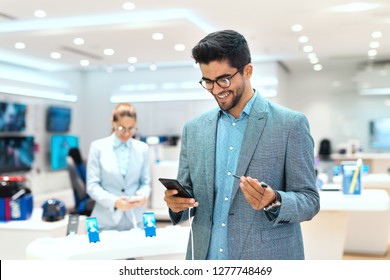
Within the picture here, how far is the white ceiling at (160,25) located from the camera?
4312 mm

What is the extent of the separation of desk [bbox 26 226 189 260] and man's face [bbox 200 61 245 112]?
36.7 inches

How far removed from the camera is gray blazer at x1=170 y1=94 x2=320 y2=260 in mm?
1175

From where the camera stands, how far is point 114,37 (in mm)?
5223

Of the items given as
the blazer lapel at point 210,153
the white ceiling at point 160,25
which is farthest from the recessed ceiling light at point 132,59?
the blazer lapel at point 210,153

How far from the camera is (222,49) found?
1.17m

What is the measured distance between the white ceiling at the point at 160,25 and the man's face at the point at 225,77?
3145mm

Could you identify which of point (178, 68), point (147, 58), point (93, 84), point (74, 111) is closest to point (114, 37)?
point (147, 58)

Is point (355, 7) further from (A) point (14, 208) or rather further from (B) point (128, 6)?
(A) point (14, 208)

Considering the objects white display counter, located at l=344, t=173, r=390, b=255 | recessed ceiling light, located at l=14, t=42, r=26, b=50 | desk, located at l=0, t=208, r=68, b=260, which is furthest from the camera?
recessed ceiling light, located at l=14, t=42, r=26, b=50

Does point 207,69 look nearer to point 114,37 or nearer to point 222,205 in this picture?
point 222,205

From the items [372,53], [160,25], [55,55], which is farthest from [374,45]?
[55,55]

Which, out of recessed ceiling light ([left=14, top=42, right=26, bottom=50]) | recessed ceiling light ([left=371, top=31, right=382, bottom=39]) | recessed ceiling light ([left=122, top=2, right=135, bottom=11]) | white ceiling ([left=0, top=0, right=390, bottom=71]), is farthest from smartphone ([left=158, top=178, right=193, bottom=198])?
recessed ceiling light ([left=371, top=31, right=382, bottom=39])

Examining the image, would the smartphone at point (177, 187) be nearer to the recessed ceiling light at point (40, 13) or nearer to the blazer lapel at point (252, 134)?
the blazer lapel at point (252, 134)

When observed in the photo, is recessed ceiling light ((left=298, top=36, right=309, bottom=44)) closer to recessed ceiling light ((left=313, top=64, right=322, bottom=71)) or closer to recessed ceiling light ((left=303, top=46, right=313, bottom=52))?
recessed ceiling light ((left=303, top=46, right=313, bottom=52))
